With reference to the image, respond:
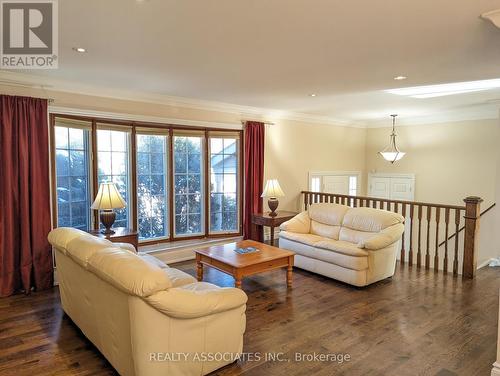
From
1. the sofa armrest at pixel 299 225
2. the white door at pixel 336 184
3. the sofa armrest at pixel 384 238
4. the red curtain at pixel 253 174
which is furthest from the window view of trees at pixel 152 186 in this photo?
the white door at pixel 336 184

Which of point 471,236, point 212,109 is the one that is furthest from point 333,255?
point 212,109

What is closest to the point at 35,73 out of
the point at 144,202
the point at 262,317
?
the point at 144,202

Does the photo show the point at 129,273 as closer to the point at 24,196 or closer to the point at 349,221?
the point at 24,196

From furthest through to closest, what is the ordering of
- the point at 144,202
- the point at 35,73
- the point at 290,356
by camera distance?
1. the point at 144,202
2. the point at 35,73
3. the point at 290,356

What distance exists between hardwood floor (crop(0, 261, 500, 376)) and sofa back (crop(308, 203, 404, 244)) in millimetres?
708

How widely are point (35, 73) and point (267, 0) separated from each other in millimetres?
3084

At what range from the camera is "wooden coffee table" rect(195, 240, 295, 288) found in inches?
146

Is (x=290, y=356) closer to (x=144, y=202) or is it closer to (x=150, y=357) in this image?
(x=150, y=357)

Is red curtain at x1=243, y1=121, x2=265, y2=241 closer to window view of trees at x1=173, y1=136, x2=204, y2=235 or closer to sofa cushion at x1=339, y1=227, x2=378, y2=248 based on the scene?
window view of trees at x1=173, y1=136, x2=204, y2=235

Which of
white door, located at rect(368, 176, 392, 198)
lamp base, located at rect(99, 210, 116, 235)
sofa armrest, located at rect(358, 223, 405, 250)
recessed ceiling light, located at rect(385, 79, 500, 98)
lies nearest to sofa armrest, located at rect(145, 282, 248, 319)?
sofa armrest, located at rect(358, 223, 405, 250)

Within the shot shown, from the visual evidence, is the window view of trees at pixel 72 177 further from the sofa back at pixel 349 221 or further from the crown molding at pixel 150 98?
the sofa back at pixel 349 221

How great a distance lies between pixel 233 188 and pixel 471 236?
145 inches

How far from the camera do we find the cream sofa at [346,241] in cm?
414

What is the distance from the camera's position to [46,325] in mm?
3195
